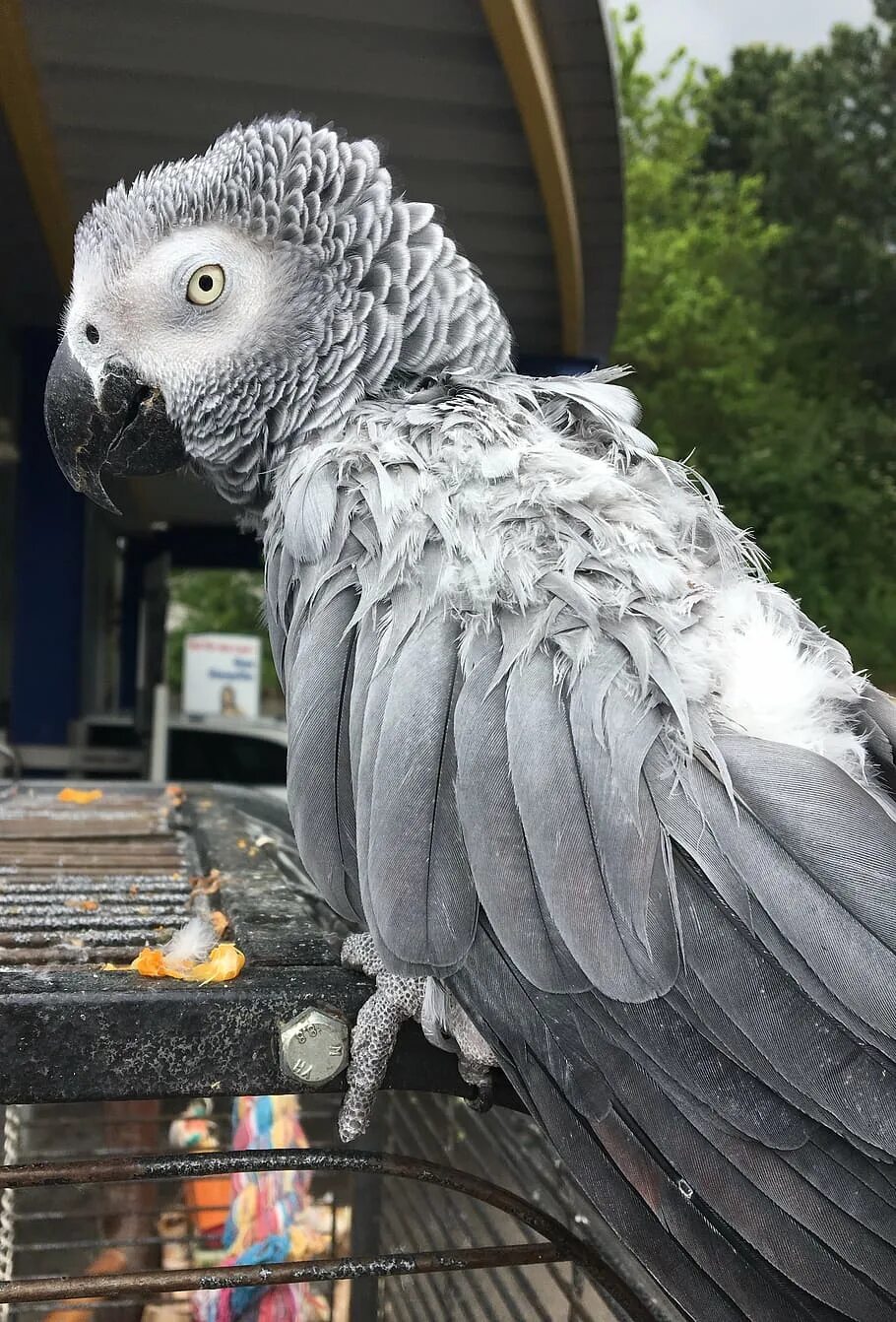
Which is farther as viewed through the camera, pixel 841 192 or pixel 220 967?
pixel 841 192

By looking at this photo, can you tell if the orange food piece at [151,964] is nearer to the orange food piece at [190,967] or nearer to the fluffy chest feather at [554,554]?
the orange food piece at [190,967]

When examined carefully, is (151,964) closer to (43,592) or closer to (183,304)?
(183,304)

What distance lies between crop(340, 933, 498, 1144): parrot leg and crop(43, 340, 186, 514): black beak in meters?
0.76

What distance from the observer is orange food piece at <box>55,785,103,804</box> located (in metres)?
1.97

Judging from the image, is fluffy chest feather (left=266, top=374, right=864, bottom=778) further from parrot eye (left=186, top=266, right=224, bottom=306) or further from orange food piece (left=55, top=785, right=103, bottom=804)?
orange food piece (left=55, top=785, right=103, bottom=804)

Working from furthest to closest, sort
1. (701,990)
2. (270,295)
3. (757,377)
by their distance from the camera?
(757,377), (270,295), (701,990)

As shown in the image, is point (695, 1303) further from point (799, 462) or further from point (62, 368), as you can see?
point (799, 462)

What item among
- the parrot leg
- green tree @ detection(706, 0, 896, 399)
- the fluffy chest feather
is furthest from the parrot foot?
green tree @ detection(706, 0, 896, 399)

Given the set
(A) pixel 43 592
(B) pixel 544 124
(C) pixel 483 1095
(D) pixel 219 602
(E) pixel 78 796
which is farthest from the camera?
(D) pixel 219 602

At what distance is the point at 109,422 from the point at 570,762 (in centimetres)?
82

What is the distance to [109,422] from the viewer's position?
1.28 metres

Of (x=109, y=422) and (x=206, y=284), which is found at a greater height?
(x=206, y=284)

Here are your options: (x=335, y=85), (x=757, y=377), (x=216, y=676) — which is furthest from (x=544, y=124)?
(x=757, y=377)

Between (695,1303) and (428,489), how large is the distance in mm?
716
